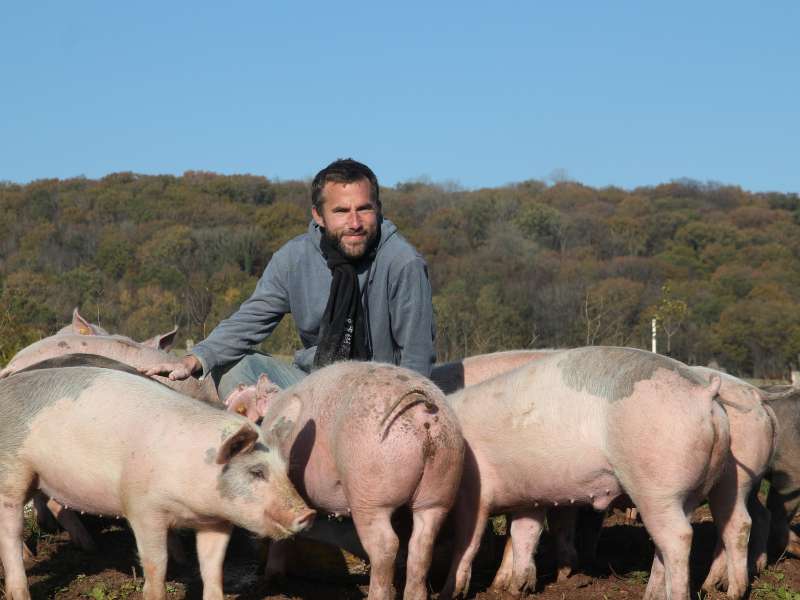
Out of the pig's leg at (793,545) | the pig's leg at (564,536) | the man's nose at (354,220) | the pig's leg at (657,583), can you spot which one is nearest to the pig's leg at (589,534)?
the pig's leg at (564,536)

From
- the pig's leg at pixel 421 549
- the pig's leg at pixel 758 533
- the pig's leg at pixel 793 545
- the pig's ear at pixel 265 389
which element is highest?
the pig's ear at pixel 265 389

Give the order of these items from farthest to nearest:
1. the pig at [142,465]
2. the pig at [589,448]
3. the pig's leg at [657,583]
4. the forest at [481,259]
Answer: the forest at [481,259] < the pig's leg at [657,583] < the pig at [589,448] < the pig at [142,465]

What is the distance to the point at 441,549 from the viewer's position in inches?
212

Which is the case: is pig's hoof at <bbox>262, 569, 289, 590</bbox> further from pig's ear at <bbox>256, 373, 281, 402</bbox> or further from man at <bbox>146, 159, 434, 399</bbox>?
man at <bbox>146, 159, 434, 399</bbox>

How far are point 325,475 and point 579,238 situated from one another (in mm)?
48709

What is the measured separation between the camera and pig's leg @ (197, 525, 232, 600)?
4.48m

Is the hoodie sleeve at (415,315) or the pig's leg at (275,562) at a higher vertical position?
the hoodie sleeve at (415,315)

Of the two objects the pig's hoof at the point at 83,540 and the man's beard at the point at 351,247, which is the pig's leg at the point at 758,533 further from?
the pig's hoof at the point at 83,540

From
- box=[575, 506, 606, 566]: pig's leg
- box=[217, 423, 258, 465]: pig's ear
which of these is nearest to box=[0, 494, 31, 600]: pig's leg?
box=[217, 423, 258, 465]: pig's ear

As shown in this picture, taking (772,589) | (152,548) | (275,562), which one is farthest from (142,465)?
(772,589)

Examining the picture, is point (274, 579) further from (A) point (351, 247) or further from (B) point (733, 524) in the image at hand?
(B) point (733, 524)

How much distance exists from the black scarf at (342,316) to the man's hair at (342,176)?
241 mm

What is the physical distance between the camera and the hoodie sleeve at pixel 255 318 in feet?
20.1

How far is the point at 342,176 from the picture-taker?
5.69 metres
